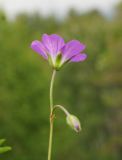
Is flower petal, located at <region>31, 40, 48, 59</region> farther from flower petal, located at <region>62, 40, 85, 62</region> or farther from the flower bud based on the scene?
the flower bud

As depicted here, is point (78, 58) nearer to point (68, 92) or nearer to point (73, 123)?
point (73, 123)

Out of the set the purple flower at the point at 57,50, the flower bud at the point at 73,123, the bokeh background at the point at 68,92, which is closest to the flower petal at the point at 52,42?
the purple flower at the point at 57,50

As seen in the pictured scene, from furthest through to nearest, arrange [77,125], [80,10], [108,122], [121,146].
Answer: [80,10], [108,122], [121,146], [77,125]

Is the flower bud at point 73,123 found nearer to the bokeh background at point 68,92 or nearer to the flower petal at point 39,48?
the flower petal at point 39,48

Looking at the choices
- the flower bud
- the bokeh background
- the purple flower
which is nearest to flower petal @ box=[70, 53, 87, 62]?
the purple flower

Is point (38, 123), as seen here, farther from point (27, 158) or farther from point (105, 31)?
point (105, 31)

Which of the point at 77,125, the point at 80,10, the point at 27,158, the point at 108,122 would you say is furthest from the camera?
the point at 80,10

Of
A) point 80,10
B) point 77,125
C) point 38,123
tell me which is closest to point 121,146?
point 38,123
